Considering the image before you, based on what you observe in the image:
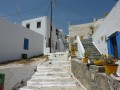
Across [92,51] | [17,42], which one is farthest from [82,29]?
[92,51]

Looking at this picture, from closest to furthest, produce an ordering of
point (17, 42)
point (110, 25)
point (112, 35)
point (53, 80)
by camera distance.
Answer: point (53, 80) → point (112, 35) → point (110, 25) → point (17, 42)

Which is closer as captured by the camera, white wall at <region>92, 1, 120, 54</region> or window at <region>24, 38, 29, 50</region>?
white wall at <region>92, 1, 120, 54</region>

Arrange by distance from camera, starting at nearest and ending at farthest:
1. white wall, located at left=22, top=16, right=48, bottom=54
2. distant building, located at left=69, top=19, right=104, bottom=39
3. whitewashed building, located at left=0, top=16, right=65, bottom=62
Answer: whitewashed building, located at left=0, top=16, right=65, bottom=62 < distant building, located at left=69, top=19, right=104, bottom=39 < white wall, located at left=22, top=16, right=48, bottom=54

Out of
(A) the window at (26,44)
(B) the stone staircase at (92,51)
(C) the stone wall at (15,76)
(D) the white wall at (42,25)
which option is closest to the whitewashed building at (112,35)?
(B) the stone staircase at (92,51)

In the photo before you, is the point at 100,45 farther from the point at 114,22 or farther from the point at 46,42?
the point at 46,42

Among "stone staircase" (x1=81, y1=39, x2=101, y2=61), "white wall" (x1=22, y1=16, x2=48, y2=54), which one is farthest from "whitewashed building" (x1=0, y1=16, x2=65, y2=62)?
"stone staircase" (x1=81, y1=39, x2=101, y2=61)

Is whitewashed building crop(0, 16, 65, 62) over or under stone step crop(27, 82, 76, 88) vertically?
over

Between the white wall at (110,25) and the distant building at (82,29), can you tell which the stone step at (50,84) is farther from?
the distant building at (82,29)

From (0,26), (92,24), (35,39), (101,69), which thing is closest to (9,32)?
(0,26)

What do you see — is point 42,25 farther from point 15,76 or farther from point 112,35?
point 15,76

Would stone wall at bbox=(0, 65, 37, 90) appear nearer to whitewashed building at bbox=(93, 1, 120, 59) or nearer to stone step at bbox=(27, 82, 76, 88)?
stone step at bbox=(27, 82, 76, 88)

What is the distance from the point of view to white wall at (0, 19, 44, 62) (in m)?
12.6

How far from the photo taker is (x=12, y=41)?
45.1 ft

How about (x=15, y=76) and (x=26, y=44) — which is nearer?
(x=15, y=76)
